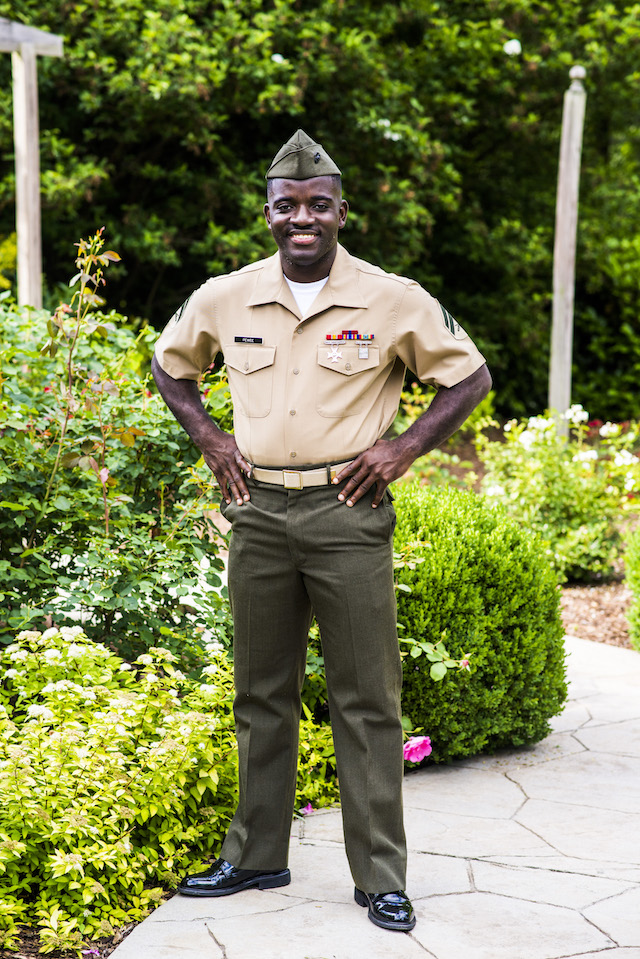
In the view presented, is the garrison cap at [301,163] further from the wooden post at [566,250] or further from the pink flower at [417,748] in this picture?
the wooden post at [566,250]

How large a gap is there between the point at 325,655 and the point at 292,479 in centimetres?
50

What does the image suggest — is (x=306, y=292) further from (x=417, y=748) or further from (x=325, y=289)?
(x=417, y=748)

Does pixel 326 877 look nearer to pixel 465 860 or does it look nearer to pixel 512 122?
pixel 465 860

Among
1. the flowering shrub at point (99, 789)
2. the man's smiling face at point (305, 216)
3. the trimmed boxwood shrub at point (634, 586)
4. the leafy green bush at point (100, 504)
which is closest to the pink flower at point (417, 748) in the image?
the flowering shrub at point (99, 789)

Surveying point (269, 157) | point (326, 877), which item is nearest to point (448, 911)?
point (326, 877)

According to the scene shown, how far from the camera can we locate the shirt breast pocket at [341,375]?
9.11 feet

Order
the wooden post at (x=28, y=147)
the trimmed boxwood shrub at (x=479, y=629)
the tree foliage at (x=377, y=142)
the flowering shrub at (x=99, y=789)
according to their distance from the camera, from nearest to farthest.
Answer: the flowering shrub at (x=99, y=789) → the trimmed boxwood shrub at (x=479, y=629) → the wooden post at (x=28, y=147) → the tree foliage at (x=377, y=142)

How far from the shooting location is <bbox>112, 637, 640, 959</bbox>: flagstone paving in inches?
109

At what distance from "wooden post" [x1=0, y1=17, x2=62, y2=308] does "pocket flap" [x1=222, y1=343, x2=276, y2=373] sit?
489cm

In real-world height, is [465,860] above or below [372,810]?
below

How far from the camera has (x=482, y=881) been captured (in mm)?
3121

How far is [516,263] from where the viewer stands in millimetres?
12266

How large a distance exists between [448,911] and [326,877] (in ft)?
1.27

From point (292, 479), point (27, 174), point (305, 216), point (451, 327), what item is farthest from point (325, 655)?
point (27, 174)
